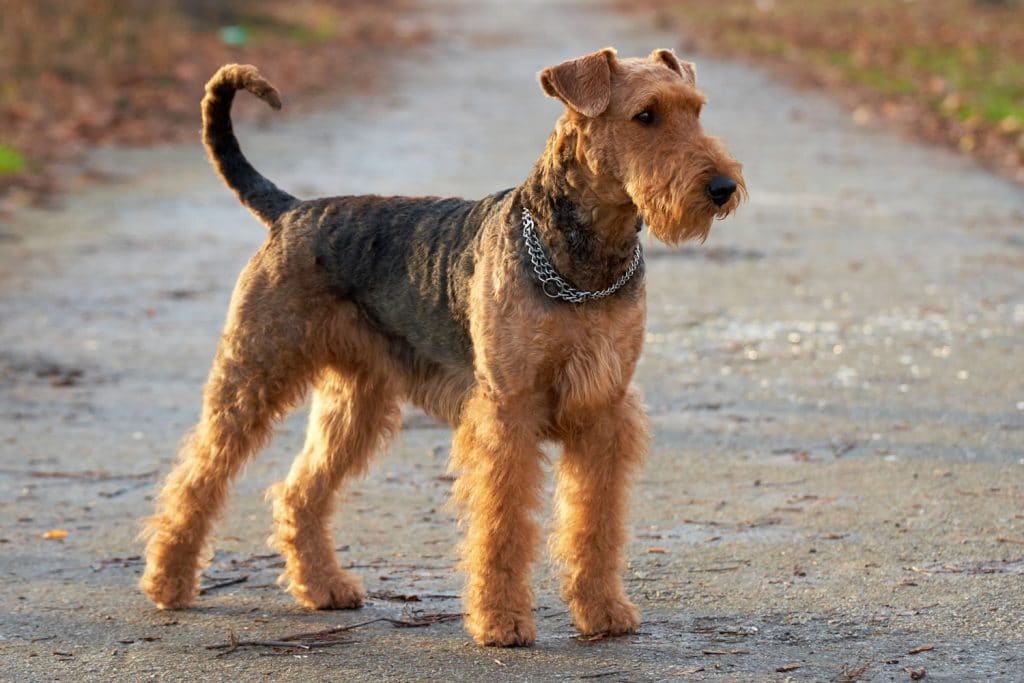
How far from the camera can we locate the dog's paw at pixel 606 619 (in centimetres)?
447

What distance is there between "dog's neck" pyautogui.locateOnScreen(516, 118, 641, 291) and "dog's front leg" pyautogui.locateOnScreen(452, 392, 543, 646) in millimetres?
445

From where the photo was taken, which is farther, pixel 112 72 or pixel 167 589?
pixel 112 72

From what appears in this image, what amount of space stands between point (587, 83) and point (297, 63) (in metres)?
18.4

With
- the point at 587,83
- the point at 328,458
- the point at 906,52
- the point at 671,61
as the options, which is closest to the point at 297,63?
the point at 906,52

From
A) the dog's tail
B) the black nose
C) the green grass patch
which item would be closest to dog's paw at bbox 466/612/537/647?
the black nose

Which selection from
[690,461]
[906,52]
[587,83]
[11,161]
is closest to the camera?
[587,83]

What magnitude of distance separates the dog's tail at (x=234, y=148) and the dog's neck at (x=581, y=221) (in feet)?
3.94

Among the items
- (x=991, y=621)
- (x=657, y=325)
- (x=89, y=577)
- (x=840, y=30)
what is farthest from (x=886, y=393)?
(x=840, y=30)

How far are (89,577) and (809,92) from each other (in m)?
15.7

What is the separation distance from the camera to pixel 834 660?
4152mm

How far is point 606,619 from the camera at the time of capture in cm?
448

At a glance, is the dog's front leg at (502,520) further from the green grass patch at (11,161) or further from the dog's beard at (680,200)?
the green grass patch at (11,161)

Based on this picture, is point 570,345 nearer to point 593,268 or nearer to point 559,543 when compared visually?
point 593,268

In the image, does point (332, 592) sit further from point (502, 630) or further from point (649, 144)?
point (649, 144)
